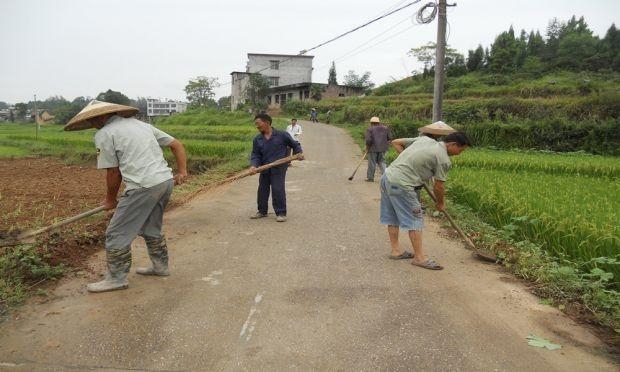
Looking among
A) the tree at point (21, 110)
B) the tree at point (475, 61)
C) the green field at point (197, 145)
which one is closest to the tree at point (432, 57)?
the tree at point (475, 61)

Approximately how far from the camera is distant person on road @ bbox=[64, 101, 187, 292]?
403cm

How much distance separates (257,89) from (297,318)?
4193 centimetres

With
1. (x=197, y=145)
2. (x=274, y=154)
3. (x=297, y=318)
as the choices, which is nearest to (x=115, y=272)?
(x=297, y=318)

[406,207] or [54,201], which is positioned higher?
[406,207]

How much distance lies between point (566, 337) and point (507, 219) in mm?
3271

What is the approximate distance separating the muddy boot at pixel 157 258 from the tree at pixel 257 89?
39.3 meters

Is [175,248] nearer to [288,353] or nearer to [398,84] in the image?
[288,353]

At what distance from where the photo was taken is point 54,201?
380 inches

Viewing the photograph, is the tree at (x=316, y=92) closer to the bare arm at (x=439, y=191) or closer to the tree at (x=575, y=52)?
the tree at (x=575, y=52)

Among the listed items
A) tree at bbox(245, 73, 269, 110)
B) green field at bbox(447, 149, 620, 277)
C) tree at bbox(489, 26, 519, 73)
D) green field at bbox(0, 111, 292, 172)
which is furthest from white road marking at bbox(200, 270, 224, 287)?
tree at bbox(489, 26, 519, 73)

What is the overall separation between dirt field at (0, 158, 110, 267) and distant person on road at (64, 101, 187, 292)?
0.86 meters

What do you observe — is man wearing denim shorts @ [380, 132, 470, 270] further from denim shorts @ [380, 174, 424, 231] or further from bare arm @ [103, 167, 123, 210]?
bare arm @ [103, 167, 123, 210]

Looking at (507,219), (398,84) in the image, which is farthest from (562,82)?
(507,219)

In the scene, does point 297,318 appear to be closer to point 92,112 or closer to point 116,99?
point 92,112
